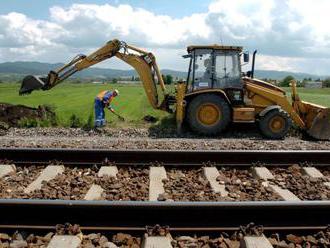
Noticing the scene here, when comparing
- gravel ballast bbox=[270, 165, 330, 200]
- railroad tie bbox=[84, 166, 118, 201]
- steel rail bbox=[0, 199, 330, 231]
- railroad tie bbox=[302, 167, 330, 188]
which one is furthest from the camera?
railroad tie bbox=[302, 167, 330, 188]

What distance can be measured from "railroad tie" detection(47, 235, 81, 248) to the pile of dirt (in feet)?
37.9

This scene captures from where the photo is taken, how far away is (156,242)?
4.44m

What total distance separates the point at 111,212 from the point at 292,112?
10705mm

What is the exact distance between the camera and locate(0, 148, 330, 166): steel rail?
7.55m

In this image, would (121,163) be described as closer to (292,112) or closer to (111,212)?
(111,212)

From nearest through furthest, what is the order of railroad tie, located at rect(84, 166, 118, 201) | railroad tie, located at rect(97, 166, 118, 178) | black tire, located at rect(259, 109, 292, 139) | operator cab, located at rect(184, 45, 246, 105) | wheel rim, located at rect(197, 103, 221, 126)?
railroad tie, located at rect(84, 166, 118, 201) < railroad tie, located at rect(97, 166, 118, 178) < black tire, located at rect(259, 109, 292, 139) < operator cab, located at rect(184, 45, 246, 105) < wheel rim, located at rect(197, 103, 221, 126)

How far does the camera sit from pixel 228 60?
556 inches

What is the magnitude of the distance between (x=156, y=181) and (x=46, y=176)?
162 centimetres

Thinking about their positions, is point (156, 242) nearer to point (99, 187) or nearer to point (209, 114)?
point (99, 187)

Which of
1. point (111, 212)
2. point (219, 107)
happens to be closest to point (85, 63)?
point (219, 107)

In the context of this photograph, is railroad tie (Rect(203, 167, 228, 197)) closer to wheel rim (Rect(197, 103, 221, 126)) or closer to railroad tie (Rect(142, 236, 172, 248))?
railroad tie (Rect(142, 236, 172, 248))

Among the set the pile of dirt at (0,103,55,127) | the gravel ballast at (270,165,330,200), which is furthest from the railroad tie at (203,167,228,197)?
the pile of dirt at (0,103,55,127)

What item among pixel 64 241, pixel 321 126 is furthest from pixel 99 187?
pixel 321 126

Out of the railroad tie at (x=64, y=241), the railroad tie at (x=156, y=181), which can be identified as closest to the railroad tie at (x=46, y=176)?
the railroad tie at (x=156, y=181)
